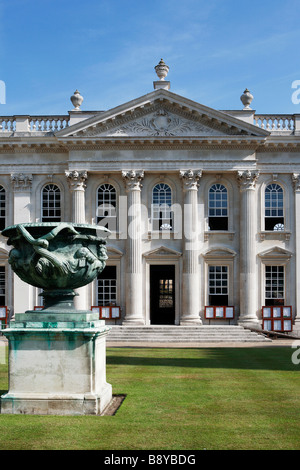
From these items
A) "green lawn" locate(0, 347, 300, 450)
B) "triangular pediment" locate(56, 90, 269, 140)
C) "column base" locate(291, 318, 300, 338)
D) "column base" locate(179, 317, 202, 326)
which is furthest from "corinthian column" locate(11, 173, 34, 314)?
"green lawn" locate(0, 347, 300, 450)

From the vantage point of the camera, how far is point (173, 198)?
37.3 meters

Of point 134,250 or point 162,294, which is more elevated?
point 134,250

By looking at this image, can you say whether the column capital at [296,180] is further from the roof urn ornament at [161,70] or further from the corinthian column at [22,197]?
the corinthian column at [22,197]

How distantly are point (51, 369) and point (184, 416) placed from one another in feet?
8.21

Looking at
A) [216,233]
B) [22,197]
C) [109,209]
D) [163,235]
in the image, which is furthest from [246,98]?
[22,197]

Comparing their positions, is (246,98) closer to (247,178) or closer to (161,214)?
(247,178)

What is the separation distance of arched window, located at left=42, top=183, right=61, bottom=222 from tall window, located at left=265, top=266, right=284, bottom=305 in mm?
13037

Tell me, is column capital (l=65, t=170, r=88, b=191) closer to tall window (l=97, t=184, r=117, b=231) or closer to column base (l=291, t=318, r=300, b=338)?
tall window (l=97, t=184, r=117, b=231)

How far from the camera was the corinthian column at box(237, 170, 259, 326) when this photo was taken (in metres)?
36.0

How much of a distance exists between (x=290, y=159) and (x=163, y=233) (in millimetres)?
8764

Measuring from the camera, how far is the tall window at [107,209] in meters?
37.4

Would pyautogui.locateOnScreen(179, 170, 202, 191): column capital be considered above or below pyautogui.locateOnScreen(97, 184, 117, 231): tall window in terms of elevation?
above

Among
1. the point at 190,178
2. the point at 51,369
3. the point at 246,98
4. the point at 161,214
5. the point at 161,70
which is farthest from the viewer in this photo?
the point at 161,70
